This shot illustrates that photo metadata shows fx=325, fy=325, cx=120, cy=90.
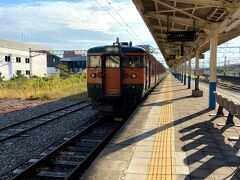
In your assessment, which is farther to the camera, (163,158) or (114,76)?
(114,76)

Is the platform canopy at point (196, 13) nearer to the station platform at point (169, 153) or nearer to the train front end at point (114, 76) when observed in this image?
the train front end at point (114, 76)

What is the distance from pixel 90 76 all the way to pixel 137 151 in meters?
6.24

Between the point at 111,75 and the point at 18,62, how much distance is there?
49.7m

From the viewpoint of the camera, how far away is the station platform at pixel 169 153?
5305mm

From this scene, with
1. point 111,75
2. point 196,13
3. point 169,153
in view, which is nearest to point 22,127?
point 111,75

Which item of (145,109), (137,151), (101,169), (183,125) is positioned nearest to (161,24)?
(145,109)

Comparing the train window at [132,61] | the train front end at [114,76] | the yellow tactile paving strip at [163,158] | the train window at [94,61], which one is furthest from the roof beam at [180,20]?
the yellow tactile paving strip at [163,158]

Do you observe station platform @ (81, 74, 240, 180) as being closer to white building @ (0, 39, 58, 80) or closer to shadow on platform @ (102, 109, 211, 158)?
shadow on platform @ (102, 109, 211, 158)

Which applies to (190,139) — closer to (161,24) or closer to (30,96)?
(161,24)

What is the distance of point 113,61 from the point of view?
12234 millimetres

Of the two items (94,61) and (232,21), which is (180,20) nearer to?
(232,21)

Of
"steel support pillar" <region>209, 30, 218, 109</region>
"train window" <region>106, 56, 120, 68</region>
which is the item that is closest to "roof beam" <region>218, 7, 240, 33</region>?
"steel support pillar" <region>209, 30, 218, 109</region>

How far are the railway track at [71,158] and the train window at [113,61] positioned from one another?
2.61 metres

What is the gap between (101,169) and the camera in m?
5.58
